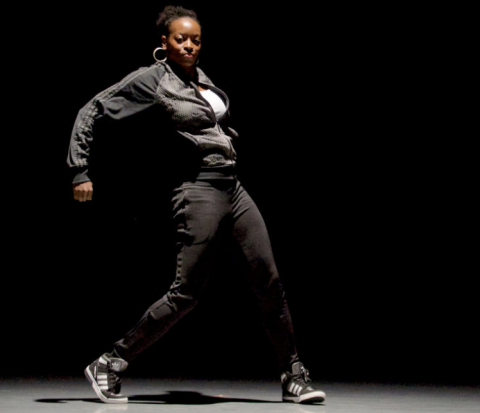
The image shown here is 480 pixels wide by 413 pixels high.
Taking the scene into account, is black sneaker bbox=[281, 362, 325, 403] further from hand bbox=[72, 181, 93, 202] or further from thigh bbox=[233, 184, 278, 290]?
hand bbox=[72, 181, 93, 202]

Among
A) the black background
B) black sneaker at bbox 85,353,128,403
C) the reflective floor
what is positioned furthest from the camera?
the black background

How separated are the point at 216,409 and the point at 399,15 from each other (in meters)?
2.40

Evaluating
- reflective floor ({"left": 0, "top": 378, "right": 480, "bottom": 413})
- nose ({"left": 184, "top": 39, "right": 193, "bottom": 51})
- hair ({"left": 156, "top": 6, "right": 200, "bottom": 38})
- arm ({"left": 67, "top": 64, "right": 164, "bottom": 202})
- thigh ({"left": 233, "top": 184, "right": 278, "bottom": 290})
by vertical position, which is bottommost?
reflective floor ({"left": 0, "top": 378, "right": 480, "bottom": 413})

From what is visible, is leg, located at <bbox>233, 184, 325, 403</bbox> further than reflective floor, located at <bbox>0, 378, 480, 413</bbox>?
Yes

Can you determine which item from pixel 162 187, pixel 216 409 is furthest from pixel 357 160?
pixel 216 409

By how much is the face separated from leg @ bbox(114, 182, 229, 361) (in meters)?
0.35

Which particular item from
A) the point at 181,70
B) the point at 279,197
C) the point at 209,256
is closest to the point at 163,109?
the point at 181,70

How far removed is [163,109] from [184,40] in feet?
0.67

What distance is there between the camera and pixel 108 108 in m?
2.40

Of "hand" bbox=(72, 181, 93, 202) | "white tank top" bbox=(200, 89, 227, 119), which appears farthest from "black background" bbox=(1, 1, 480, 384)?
"hand" bbox=(72, 181, 93, 202)

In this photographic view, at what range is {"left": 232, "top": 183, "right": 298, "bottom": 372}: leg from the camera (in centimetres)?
249

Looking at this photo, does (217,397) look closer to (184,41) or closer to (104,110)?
(104,110)

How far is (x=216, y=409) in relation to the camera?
2293 millimetres

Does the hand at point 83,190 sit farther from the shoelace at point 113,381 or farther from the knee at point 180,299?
the shoelace at point 113,381
